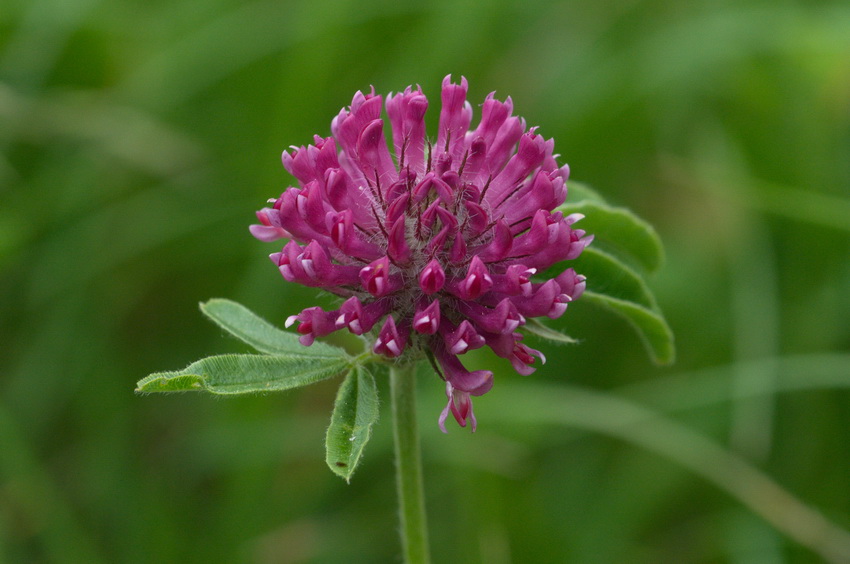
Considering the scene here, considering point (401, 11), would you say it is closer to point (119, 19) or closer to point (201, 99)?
point (201, 99)

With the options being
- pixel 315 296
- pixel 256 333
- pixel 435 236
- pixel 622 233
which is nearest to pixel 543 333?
pixel 435 236

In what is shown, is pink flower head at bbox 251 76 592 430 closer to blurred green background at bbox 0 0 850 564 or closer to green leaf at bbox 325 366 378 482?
green leaf at bbox 325 366 378 482

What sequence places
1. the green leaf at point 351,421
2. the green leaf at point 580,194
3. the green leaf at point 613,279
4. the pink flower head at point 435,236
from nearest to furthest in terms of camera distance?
the green leaf at point 351,421 < the pink flower head at point 435,236 < the green leaf at point 613,279 < the green leaf at point 580,194

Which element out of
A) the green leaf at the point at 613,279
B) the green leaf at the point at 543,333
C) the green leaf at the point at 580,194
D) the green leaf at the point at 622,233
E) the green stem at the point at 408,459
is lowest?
the green stem at the point at 408,459

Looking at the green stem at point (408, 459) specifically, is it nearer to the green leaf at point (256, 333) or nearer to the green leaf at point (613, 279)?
the green leaf at point (256, 333)

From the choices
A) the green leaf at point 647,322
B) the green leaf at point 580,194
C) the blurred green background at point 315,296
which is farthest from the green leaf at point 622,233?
the blurred green background at point 315,296

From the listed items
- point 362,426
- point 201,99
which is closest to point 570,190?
point 362,426
